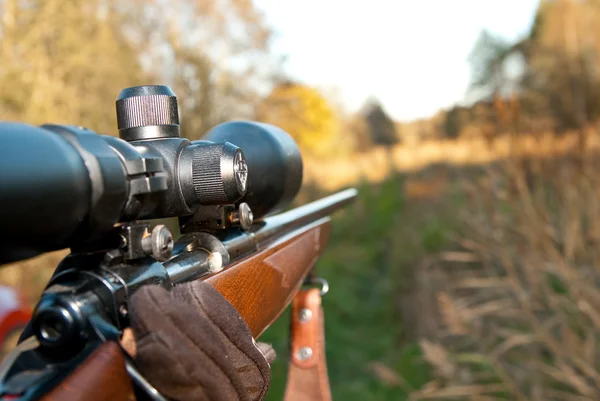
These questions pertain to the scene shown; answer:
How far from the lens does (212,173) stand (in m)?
1.18

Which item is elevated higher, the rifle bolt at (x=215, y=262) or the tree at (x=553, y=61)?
the tree at (x=553, y=61)

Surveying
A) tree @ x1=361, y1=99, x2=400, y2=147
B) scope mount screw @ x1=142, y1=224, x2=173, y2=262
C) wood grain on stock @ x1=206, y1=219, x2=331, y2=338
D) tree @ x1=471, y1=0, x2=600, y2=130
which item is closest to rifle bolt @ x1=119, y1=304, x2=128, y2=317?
scope mount screw @ x1=142, y1=224, x2=173, y2=262

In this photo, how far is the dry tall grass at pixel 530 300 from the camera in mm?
3564

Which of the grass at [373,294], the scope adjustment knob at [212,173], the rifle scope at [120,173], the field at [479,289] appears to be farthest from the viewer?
the grass at [373,294]

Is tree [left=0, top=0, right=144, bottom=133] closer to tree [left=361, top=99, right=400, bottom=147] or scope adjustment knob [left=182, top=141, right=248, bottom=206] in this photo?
scope adjustment knob [left=182, top=141, right=248, bottom=206]

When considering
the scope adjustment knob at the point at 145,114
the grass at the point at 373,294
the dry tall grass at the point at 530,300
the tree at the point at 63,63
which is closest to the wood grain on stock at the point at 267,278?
the scope adjustment knob at the point at 145,114

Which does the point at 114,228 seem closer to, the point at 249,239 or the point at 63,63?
the point at 249,239

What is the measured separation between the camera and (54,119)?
4.16 meters

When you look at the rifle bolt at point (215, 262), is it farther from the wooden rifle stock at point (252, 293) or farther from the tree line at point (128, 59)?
the tree line at point (128, 59)

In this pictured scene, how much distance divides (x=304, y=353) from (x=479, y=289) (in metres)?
3.47

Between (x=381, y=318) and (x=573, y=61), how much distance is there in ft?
12.5

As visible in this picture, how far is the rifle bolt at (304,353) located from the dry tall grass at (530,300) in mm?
1297

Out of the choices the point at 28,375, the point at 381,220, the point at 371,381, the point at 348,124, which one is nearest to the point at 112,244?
the point at 28,375

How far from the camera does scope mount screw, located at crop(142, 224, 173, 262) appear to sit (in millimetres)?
988
